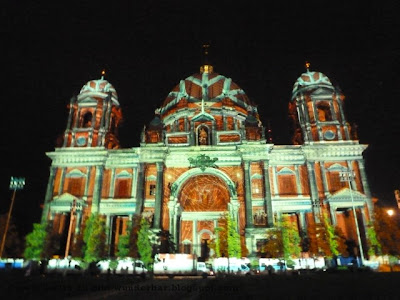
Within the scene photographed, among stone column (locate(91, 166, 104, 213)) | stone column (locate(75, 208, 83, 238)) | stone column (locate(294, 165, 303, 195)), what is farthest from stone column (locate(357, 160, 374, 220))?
stone column (locate(75, 208, 83, 238))

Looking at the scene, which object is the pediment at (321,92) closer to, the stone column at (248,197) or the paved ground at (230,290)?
the stone column at (248,197)

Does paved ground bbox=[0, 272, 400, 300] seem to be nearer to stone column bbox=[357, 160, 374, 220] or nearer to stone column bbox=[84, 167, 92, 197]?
stone column bbox=[357, 160, 374, 220]

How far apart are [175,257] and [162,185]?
31.3 feet

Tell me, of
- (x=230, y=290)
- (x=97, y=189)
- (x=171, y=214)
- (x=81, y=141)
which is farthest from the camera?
(x=81, y=141)

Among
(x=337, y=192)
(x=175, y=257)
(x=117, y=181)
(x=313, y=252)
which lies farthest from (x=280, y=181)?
(x=117, y=181)

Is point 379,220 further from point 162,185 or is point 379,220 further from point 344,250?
point 162,185

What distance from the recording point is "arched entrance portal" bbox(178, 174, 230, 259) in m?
41.6

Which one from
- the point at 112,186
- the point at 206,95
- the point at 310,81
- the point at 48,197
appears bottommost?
the point at 48,197

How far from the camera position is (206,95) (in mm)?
52750

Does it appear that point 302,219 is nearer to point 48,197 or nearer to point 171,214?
point 171,214

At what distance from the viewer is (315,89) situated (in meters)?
44.4

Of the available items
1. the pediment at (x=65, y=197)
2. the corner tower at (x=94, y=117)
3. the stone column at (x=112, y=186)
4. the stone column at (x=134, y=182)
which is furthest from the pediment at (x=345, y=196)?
the pediment at (x=65, y=197)

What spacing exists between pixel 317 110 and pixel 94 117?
104ft

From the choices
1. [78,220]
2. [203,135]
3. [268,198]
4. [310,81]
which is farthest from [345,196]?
[78,220]
